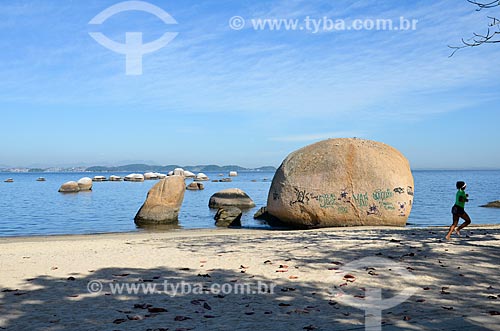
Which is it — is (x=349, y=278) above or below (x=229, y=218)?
above

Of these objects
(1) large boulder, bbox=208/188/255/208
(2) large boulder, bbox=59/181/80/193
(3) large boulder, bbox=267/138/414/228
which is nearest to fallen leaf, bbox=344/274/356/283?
(3) large boulder, bbox=267/138/414/228

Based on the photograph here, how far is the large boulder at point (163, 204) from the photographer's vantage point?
22.2 meters

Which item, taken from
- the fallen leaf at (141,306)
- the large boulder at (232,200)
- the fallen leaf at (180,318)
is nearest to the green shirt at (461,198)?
the fallen leaf at (180,318)

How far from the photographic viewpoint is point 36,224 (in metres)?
23.2

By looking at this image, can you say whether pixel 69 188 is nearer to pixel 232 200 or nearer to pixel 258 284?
pixel 232 200

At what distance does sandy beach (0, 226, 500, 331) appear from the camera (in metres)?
5.73

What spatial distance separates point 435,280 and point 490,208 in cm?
2702

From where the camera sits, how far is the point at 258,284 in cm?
759

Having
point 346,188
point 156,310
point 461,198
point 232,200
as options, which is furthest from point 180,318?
point 232,200

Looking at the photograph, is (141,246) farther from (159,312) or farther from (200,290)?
(159,312)

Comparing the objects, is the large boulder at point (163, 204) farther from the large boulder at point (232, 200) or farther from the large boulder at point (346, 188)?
the large boulder at point (232, 200)

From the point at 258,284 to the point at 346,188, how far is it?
9393mm

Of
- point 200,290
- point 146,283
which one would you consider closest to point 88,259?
point 146,283

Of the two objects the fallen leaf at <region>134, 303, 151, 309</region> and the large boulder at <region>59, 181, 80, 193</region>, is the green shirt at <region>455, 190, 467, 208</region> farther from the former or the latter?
the large boulder at <region>59, 181, 80, 193</region>
